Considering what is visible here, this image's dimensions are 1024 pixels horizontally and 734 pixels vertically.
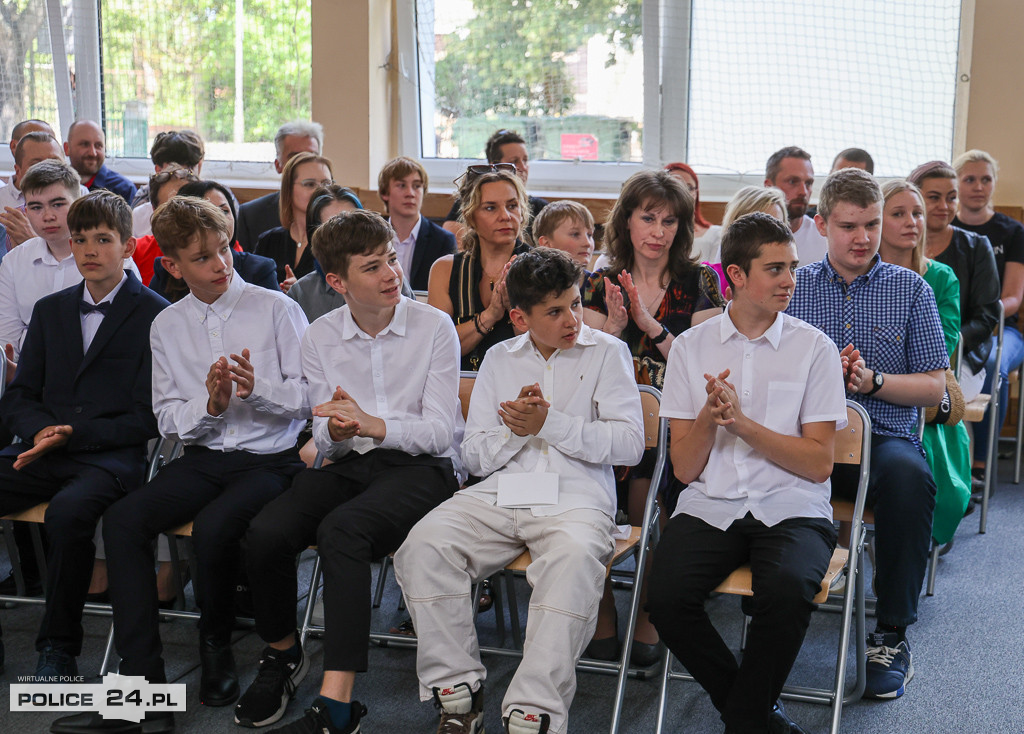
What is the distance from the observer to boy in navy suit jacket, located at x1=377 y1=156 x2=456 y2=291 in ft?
14.1

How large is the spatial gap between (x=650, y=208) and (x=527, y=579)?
1335 millimetres

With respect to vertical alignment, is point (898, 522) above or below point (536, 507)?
below

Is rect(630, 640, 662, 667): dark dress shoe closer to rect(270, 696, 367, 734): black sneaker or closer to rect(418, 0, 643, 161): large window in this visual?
rect(270, 696, 367, 734): black sneaker

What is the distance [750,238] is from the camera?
2.39 meters

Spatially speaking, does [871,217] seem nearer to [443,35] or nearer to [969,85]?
[969,85]

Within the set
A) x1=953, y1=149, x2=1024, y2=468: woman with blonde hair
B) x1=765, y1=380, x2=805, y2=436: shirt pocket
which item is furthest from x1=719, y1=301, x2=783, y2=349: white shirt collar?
x1=953, y1=149, x2=1024, y2=468: woman with blonde hair

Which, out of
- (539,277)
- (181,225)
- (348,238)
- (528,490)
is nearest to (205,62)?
(181,225)

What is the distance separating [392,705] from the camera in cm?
252

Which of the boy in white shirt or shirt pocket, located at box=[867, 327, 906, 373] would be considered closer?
the boy in white shirt

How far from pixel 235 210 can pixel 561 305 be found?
203cm

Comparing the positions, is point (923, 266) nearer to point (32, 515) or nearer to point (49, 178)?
point (32, 515)

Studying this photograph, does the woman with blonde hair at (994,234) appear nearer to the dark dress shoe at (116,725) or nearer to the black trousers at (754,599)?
the black trousers at (754,599)

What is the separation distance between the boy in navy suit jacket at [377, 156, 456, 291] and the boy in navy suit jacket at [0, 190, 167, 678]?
4.87ft

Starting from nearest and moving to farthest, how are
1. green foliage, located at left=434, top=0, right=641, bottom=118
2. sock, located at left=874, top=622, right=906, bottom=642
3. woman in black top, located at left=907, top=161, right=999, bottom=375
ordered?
sock, located at left=874, top=622, right=906, bottom=642, woman in black top, located at left=907, top=161, right=999, bottom=375, green foliage, located at left=434, top=0, right=641, bottom=118
